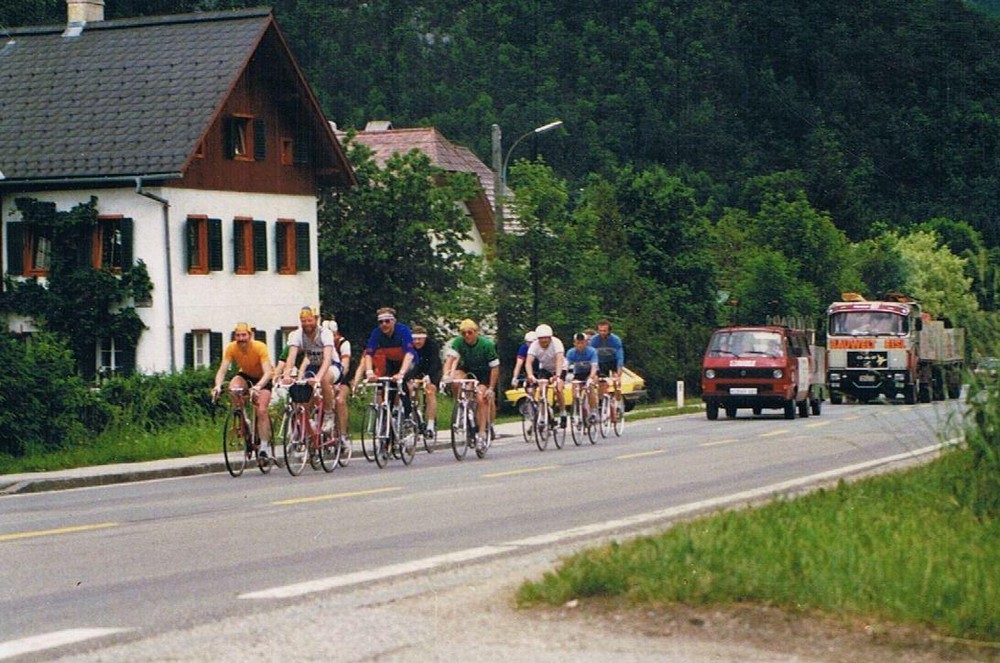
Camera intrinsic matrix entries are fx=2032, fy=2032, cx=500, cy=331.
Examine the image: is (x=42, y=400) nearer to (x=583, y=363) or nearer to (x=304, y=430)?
(x=304, y=430)

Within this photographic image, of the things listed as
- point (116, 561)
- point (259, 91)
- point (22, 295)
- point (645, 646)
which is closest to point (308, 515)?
point (116, 561)

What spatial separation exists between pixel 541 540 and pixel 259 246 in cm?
4070

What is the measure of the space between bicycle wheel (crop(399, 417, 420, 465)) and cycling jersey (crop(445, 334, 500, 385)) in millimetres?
1330

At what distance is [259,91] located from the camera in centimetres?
5291

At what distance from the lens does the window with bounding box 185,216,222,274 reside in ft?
165

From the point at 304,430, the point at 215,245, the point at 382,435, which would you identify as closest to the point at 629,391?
the point at 215,245

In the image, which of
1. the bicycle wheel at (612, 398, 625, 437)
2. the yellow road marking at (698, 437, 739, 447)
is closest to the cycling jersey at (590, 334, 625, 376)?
the bicycle wheel at (612, 398, 625, 437)

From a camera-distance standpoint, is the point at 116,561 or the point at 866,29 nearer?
the point at 116,561

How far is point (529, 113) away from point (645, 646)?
117961 mm

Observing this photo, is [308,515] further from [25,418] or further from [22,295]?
[22,295]

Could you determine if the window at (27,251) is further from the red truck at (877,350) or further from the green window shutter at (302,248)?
the red truck at (877,350)

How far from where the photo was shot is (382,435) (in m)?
24.6

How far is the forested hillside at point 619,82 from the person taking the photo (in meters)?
103

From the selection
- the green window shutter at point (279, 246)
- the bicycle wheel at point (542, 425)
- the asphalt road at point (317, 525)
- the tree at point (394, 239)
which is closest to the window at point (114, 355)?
the green window shutter at point (279, 246)
